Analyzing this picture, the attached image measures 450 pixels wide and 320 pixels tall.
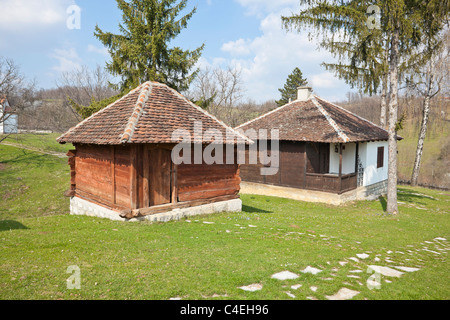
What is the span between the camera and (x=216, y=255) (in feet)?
22.9

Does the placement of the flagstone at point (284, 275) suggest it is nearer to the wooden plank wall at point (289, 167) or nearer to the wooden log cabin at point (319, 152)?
the wooden log cabin at point (319, 152)

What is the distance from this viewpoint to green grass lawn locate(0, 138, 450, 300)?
5195mm

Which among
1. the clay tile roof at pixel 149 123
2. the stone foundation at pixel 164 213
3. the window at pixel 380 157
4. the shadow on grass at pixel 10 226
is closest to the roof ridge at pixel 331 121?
the window at pixel 380 157

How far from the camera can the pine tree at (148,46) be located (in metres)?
21.0

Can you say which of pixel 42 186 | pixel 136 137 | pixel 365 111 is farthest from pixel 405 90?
pixel 365 111

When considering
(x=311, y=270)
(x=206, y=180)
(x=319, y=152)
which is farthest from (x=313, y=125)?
(x=311, y=270)

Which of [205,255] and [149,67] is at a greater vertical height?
[149,67]

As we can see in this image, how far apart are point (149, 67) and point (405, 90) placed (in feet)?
62.8

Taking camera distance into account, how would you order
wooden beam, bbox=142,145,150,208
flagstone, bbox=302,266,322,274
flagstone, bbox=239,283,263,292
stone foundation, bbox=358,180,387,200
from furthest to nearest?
stone foundation, bbox=358,180,387,200 → wooden beam, bbox=142,145,150,208 → flagstone, bbox=302,266,322,274 → flagstone, bbox=239,283,263,292

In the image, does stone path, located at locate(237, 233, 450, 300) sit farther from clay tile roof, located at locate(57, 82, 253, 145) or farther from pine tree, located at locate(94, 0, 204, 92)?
pine tree, located at locate(94, 0, 204, 92)

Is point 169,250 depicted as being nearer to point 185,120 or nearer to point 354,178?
point 185,120

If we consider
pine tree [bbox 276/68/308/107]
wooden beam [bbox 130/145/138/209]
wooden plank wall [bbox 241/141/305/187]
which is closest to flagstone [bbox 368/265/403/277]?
wooden beam [bbox 130/145/138/209]

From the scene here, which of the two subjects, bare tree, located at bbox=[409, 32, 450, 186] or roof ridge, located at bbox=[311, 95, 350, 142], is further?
bare tree, located at bbox=[409, 32, 450, 186]

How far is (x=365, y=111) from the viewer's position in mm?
49875
